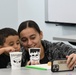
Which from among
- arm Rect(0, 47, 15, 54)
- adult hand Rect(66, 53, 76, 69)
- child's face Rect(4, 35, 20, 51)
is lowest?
adult hand Rect(66, 53, 76, 69)

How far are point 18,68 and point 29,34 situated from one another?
16.6 inches

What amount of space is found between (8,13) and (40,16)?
0.63 m

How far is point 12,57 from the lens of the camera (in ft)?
5.37

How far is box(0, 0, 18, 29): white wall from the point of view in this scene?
4473 mm

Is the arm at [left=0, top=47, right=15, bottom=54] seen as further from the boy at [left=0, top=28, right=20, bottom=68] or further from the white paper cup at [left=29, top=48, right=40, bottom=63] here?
the white paper cup at [left=29, top=48, right=40, bottom=63]

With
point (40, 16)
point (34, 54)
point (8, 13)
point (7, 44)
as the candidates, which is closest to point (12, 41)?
point (7, 44)

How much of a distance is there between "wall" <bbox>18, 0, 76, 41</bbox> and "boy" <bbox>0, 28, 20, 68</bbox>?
76.6 inches

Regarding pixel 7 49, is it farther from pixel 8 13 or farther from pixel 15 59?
pixel 8 13

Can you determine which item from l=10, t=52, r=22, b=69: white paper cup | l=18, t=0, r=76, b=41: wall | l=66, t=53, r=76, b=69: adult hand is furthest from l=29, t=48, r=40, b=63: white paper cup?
l=18, t=0, r=76, b=41: wall

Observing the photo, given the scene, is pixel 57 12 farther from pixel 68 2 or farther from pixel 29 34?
pixel 29 34

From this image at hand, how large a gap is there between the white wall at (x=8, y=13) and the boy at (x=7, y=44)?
253 centimetres

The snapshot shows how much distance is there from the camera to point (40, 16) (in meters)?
4.24

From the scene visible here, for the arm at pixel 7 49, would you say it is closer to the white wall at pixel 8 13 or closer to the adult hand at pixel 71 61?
the adult hand at pixel 71 61

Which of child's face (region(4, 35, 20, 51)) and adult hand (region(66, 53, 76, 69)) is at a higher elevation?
child's face (region(4, 35, 20, 51))
